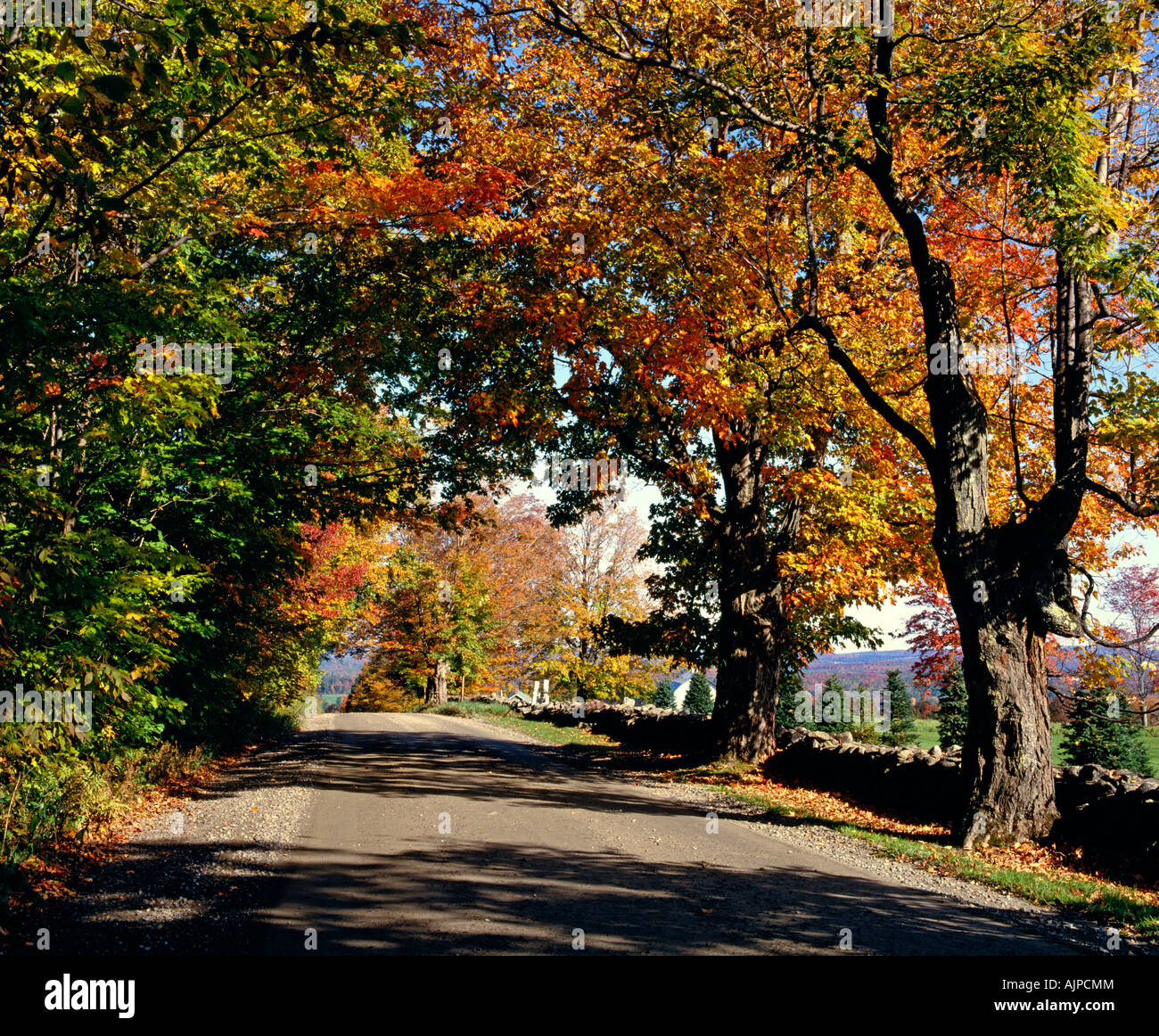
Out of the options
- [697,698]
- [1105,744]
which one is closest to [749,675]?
[1105,744]

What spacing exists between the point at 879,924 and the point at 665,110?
10.4 meters

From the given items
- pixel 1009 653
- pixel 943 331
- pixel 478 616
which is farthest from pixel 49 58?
pixel 478 616

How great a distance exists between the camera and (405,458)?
1686 cm

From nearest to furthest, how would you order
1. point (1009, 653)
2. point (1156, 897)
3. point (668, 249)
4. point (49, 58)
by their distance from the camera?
1. point (49, 58)
2. point (1156, 897)
3. point (1009, 653)
4. point (668, 249)

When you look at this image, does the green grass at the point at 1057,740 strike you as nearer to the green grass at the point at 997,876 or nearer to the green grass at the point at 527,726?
the green grass at the point at 997,876

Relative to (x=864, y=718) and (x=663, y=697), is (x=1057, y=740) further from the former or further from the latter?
(x=663, y=697)

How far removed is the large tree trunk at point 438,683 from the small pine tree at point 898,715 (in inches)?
887

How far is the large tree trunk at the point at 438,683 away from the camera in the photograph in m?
42.8

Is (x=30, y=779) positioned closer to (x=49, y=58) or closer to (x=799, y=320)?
(x=49, y=58)

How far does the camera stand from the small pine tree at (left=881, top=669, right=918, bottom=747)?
3217 cm

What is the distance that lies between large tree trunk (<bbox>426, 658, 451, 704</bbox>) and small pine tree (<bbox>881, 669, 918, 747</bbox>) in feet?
73.9

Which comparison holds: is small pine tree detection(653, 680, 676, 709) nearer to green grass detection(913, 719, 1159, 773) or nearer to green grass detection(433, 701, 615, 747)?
green grass detection(433, 701, 615, 747)

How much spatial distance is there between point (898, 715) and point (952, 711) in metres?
5.63

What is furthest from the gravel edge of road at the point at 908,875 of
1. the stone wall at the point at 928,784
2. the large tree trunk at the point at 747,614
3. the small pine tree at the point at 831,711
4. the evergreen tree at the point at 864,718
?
the small pine tree at the point at 831,711
